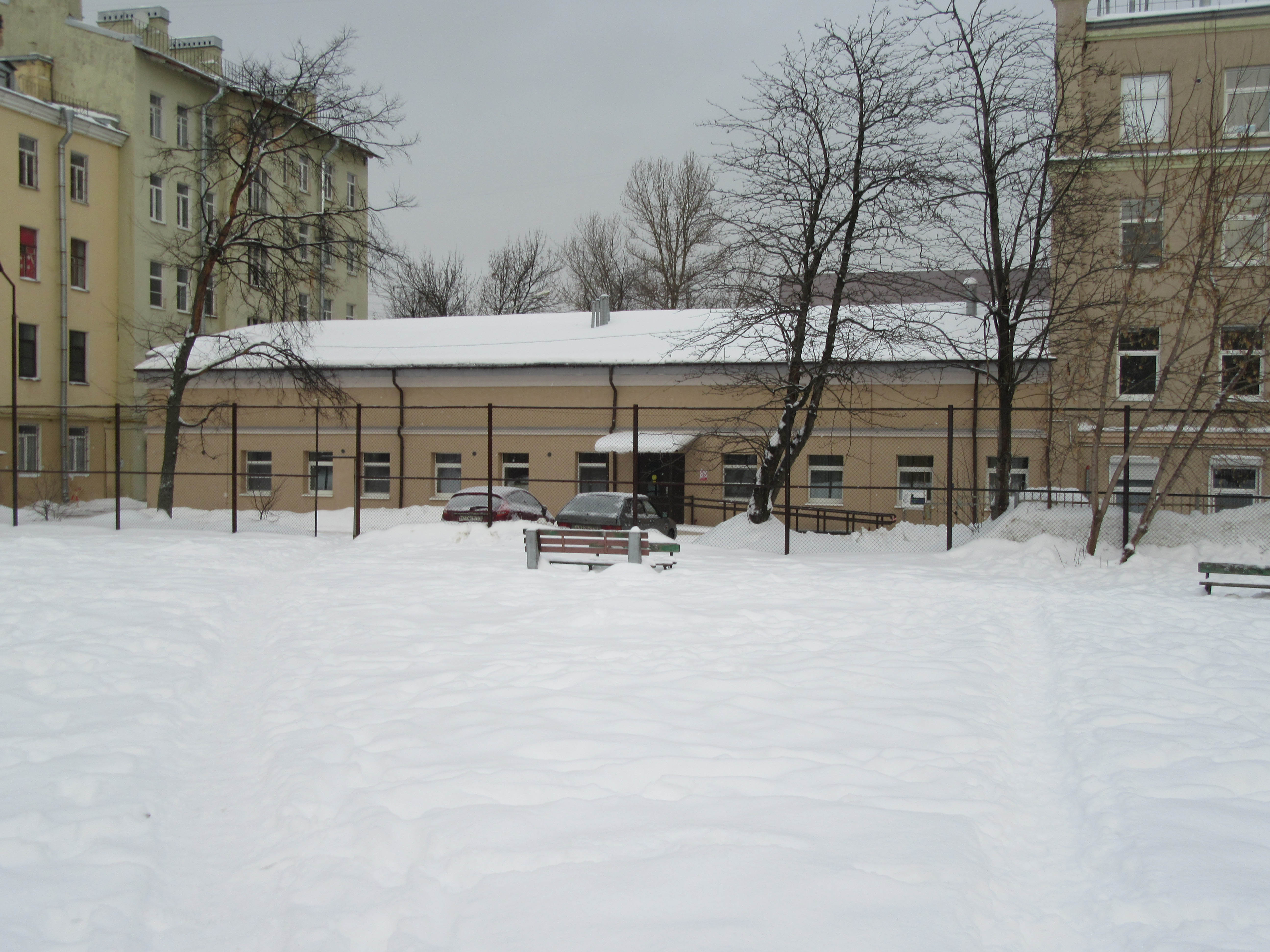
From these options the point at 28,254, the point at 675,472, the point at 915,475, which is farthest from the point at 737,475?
the point at 28,254

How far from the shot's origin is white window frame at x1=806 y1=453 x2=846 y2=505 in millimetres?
24469

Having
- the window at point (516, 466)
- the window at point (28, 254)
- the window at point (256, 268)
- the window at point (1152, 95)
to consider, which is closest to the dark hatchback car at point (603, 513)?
the window at point (516, 466)

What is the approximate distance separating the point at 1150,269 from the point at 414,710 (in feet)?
43.2

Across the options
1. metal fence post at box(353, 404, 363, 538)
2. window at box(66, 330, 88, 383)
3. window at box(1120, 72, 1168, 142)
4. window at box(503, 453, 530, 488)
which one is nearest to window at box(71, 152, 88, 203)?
window at box(66, 330, 88, 383)

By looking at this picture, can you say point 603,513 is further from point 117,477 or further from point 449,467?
point 449,467

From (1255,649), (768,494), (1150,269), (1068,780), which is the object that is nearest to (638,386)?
(768,494)

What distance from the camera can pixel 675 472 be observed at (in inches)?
1010

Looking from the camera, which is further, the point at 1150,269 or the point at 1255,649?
the point at 1150,269

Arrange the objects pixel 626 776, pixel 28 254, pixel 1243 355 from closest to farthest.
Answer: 1. pixel 626 776
2. pixel 1243 355
3. pixel 28 254

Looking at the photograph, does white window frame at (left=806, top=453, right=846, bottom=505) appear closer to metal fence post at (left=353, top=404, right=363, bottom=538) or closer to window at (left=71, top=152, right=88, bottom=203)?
metal fence post at (left=353, top=404, right=363, bottom=538)

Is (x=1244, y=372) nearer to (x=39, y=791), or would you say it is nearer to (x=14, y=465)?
(x=39, y=791)

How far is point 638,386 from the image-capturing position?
2612cm

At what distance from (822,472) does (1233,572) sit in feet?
45.9

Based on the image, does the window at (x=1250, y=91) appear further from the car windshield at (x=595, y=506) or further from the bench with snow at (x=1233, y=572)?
the car windshield at (x=595, y=506)
